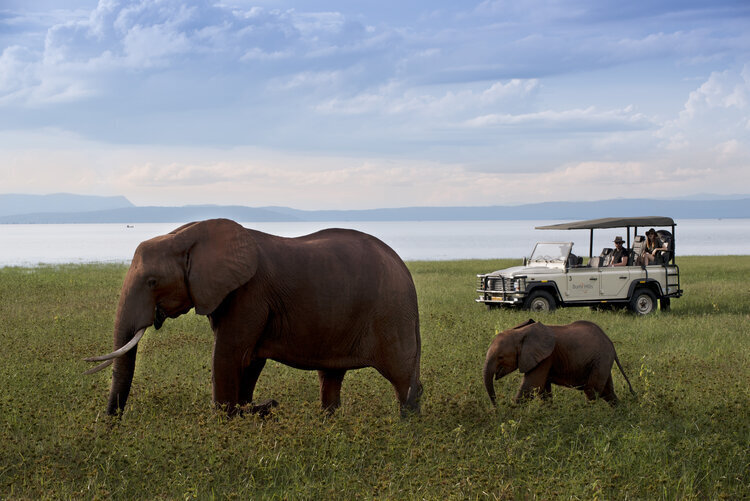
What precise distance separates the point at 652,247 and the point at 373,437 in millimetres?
14149

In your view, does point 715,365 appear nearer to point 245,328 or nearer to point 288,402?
point 288,402

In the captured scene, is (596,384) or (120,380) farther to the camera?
(596,384)

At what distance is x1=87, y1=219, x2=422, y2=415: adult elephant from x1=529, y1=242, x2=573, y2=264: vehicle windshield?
11.1 meters

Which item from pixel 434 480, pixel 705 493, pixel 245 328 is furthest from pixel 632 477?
pixel 245 328

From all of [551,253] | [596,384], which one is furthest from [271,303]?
[551,253]

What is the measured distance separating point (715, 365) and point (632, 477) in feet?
19.2

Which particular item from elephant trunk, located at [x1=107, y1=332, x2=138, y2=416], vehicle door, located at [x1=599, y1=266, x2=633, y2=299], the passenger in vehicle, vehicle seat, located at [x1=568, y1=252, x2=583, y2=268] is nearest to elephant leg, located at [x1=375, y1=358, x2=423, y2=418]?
elephant trunk, located at [x1=107, y1=332, x2=138, y2=416]

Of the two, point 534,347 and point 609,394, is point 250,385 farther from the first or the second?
point 609,394

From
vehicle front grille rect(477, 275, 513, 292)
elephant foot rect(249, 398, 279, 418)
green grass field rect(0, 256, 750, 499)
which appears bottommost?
green grass field rect(0, 256, 750, 499)

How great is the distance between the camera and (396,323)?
25.4 ft

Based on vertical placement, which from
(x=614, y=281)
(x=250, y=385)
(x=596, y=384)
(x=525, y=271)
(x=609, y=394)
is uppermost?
(x=525, y=271)

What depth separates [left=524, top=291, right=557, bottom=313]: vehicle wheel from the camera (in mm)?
17953

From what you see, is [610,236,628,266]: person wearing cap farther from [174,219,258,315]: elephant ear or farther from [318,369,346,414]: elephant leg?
[174,219,258,315]: elephant ear

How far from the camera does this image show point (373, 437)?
6.93 metres
